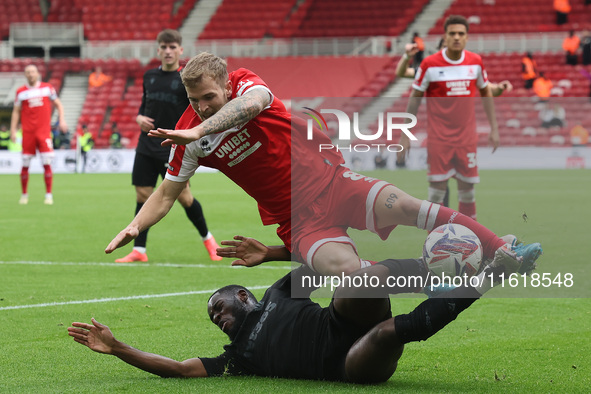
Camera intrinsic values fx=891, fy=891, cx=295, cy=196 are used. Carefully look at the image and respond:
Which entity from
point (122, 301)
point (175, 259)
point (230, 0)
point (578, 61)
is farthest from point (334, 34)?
point (122, 301)

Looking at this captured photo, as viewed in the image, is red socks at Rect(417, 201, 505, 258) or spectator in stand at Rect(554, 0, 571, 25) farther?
spectator in stand at Rect(554, 0, 571, 25)

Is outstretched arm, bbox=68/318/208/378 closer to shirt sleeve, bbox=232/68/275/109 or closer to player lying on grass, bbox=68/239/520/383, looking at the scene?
player lying on grass, bbox=68/239/520/383

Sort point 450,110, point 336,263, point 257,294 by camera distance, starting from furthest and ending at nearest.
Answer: point 450,110 < point 257,294 < point 336,263

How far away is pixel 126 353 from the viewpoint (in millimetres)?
4113

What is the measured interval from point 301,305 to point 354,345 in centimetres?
41

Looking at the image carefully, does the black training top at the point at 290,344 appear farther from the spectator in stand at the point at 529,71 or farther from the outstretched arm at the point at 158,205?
the spectator in stand at the point at 529,71

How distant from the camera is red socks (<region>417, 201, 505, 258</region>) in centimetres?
405

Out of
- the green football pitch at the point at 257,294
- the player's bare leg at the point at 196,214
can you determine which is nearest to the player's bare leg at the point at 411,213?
the green football pitch at the point at 257,294

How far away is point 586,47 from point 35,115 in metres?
20.1

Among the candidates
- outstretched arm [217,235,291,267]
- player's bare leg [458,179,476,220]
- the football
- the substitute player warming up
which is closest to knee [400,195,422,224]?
the football

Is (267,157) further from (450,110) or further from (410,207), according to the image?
(450,110)

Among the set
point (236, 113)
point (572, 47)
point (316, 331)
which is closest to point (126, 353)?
point (316, 331)

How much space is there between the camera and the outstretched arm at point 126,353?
4109 millimetres

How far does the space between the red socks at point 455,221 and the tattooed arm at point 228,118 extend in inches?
38.1
